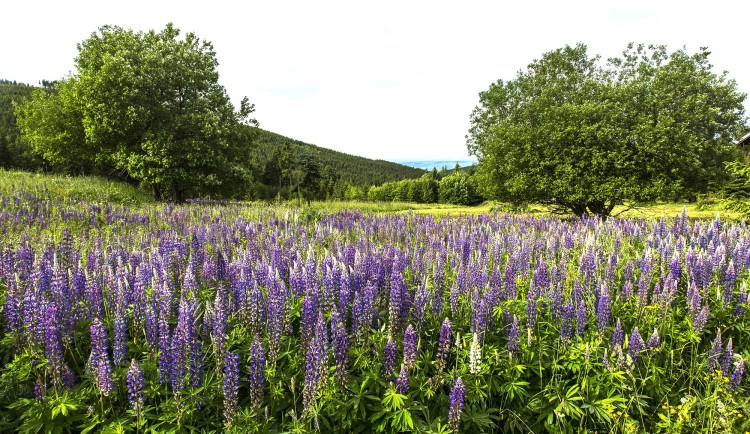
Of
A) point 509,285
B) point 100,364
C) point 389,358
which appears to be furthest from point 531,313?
point 100,364

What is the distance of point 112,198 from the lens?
15516mm

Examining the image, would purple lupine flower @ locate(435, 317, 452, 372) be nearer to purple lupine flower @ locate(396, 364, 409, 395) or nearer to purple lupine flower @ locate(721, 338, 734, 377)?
purple lupine flower @ locate(396, 364, 409, 395)

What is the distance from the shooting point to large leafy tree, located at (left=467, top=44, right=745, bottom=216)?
14609mm

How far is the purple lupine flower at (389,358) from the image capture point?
2.88 metres

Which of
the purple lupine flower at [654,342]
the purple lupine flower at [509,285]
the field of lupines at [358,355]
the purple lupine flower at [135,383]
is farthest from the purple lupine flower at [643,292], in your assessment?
the purple lupine flower at [135,383]

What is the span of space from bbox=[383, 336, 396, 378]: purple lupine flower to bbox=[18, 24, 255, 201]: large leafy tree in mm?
21719

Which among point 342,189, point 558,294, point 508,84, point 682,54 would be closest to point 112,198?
→ point 558,294

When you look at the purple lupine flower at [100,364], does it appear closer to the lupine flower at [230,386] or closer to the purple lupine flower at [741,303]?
the lupine flower at [230,386]

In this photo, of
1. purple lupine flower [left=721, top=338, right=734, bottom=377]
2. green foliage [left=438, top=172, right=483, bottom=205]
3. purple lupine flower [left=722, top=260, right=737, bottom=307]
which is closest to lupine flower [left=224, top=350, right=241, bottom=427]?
purple lupine flower [left=721, top=338, right=734, bottom=377]

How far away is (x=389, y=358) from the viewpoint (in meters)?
2.93

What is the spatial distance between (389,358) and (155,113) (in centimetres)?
2496

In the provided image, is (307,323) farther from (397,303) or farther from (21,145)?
(21,145)

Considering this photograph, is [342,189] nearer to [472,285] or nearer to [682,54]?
[682,54]

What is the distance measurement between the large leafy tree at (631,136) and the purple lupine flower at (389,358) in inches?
608
